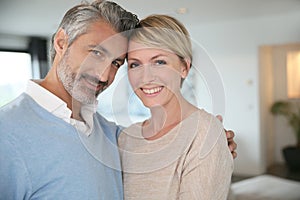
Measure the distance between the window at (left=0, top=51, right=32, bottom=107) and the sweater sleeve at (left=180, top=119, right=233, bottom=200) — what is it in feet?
1.15

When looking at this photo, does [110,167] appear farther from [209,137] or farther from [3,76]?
[3,76]

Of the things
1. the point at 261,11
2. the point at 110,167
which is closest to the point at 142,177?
the point at 110,167

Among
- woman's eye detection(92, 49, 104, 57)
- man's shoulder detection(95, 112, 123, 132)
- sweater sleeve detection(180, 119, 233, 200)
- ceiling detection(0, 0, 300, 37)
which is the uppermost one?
ceiling detection(0, 0, 300, 37)

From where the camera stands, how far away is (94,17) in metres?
0.50

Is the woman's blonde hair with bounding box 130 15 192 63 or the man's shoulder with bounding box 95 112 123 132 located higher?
the woman's blonde hair with bounding box 130 15 192 63

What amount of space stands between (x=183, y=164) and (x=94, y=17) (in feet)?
0.97

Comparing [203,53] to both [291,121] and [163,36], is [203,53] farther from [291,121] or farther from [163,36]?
[291,121]

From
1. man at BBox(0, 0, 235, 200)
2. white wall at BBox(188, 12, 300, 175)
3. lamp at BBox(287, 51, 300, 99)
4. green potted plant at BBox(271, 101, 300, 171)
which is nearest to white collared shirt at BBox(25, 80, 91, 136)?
man at BBox(0, 0, 235, 200)

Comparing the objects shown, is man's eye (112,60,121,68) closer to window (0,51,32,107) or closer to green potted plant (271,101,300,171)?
window (0,51,32,107)

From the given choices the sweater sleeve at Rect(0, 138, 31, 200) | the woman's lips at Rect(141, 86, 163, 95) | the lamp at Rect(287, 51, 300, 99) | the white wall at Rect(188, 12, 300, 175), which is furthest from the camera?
the lamp at Rect(287, 51, 300, 99)

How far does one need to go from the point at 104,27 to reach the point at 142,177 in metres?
0.28

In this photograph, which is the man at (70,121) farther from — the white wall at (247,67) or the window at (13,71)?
the white wall at (247,67)

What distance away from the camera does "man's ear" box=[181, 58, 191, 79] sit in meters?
0.54

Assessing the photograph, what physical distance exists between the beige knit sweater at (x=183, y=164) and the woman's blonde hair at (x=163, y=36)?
0.40ft
